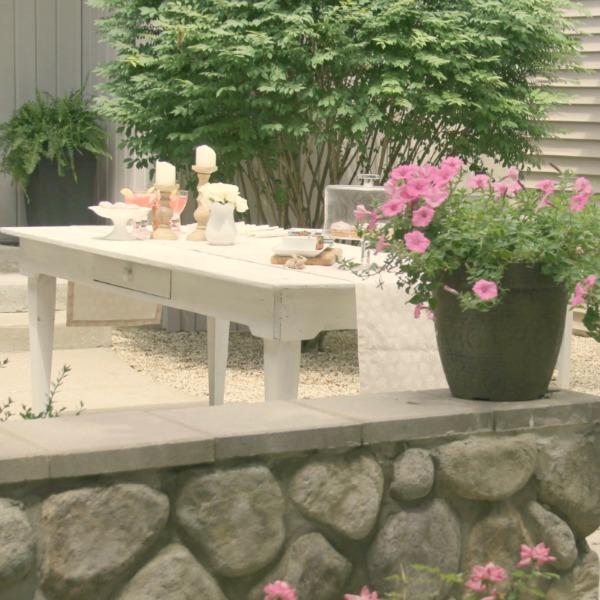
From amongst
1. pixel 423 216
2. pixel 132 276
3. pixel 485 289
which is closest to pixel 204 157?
pixel 132 276

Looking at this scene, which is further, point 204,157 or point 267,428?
point 204,157

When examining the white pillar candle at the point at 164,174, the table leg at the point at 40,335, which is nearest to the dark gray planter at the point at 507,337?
the white pillar candle at the point at 164,174

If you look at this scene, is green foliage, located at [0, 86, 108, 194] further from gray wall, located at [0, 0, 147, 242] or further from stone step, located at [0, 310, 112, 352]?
stone step, located at [0, 310, 112, 352]

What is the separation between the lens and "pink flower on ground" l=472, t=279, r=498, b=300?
278 centimetres

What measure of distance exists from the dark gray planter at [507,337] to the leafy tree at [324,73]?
4.15 metres

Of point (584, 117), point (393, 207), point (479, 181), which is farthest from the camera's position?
point (584, 117)

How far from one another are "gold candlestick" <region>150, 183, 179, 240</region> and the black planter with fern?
3.41m

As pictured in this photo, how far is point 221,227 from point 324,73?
9.45 feet

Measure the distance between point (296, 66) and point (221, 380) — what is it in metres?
2.14

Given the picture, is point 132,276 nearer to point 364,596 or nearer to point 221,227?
point 221,227

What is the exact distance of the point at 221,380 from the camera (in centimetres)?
597

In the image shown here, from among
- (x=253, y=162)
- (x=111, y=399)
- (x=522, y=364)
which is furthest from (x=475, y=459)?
(x=253, y=162)

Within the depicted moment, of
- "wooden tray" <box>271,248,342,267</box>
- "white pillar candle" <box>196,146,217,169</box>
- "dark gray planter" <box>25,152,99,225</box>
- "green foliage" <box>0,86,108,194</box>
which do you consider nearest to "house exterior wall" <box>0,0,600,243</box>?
"dark gray planter" <box>25,152,99,225</box>

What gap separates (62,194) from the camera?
888 centimetres
